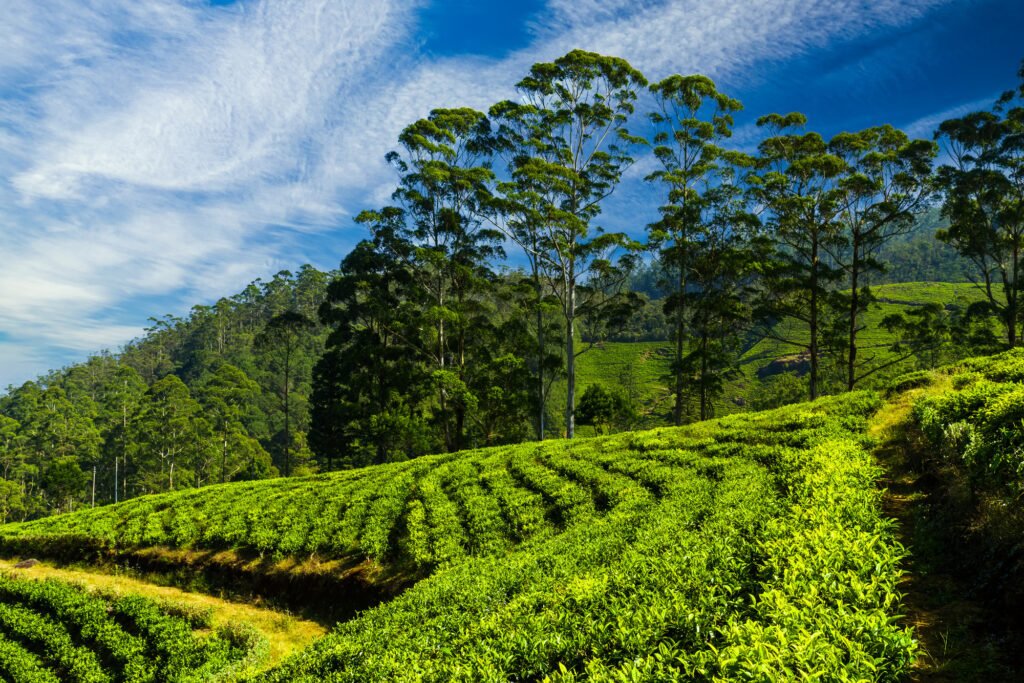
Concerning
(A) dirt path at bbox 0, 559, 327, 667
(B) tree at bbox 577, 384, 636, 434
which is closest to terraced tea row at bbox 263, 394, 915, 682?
(A) dirt path at bbox 0, 559, 327, 667

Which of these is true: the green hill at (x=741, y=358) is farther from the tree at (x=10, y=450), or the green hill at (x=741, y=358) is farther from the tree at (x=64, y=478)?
the tree at (x=10, y=450)

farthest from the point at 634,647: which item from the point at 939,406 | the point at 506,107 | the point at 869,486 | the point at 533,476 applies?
the point at 506,107

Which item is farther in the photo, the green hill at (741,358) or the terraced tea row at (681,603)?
the green hill at (741,358)

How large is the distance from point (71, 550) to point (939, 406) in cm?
2946

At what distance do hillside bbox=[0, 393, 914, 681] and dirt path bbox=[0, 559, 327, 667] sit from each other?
907mm

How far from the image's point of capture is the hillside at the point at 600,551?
14.4 feet

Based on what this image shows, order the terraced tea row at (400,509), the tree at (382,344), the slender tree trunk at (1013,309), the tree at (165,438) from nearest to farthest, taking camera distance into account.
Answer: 1. the terraced tea row at (400,509)
2. the slender tree trunk at (1013,309)
3. the tree at (382,344)
4. the tree at (165,438)

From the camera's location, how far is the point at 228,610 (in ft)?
48.1

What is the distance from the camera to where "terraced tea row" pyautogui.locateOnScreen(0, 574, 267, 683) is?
12703 millimetres

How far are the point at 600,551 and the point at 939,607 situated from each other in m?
4.21

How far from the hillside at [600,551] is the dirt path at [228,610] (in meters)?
0.91

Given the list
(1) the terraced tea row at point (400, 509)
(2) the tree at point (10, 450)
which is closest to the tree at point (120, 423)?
(2) the tree at point (10, 450)

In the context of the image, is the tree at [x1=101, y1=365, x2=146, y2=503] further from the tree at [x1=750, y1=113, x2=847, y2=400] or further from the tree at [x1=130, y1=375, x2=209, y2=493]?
the tree at [x1=750, y1=113, x2=847, y2=400]

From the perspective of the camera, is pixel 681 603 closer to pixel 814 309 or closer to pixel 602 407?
pixel 814 309
